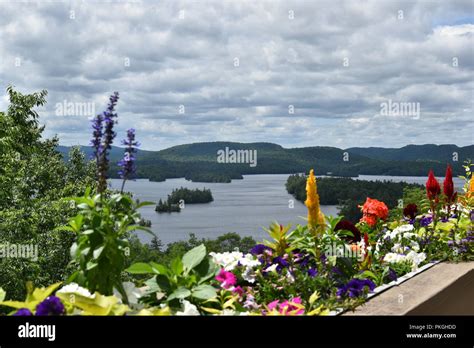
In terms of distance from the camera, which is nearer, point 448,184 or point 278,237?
point 278,237

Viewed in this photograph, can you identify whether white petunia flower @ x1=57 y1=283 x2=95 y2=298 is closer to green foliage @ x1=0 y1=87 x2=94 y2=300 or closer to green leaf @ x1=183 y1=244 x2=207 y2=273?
green leaf @ x1=183 y1=244 x2=207 y2=273

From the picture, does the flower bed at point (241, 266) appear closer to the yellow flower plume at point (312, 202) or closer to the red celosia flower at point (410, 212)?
the yellow flower plume at point (312, 202)

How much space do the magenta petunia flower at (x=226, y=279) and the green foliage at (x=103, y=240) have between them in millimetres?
691

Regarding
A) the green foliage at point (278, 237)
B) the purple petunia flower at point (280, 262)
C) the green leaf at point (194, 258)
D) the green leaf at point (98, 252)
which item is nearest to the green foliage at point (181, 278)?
the green leaf at point (194, 258)

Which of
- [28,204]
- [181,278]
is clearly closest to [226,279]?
[181,278]

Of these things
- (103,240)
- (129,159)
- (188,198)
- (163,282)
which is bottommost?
(188,198)

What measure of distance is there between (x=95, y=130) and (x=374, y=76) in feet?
15.9

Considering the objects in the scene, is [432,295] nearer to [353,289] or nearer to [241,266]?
[353,289]

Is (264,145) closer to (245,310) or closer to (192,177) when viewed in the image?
(192,177)

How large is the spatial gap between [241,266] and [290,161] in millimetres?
20385

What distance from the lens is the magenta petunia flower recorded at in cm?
286

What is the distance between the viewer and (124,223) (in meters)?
2.20

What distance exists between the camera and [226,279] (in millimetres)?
2885
